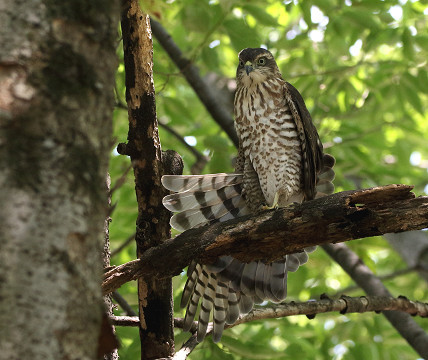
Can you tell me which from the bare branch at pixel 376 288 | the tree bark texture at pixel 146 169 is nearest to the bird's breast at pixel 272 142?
the bare branch at pixel 376 288

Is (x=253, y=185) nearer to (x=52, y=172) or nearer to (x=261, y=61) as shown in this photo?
(x=261, y=61)

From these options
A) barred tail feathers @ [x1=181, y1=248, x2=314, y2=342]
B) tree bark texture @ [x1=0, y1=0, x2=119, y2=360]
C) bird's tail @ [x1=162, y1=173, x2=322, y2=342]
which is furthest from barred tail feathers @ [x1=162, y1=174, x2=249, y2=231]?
tree bark texture @ [x1=0, y1=0, x2=119, y2=360]

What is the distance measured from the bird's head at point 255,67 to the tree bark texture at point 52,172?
3.10 metres

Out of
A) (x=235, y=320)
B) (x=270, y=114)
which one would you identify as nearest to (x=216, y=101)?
(x=270, y=114)

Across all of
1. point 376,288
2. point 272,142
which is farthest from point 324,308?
point 376,288

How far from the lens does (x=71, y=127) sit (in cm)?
120

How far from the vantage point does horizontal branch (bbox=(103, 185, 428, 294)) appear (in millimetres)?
2439

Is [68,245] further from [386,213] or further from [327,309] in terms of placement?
[327,309]

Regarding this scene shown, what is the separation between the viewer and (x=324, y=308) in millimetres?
3324

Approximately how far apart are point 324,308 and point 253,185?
106 cm

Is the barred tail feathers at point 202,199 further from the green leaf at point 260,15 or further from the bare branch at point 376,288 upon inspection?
the bare branch at point 376,288

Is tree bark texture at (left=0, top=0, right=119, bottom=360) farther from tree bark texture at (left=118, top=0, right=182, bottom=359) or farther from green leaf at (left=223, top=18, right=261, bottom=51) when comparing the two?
green leaf at (left=223, top=18, right=261, bottom=51)

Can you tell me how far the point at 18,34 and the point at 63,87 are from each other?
14 cm

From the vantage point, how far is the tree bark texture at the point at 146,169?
2.73m
